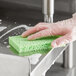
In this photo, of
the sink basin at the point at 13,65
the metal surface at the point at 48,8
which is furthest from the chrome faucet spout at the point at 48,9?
the sink basin at the point at 13,65

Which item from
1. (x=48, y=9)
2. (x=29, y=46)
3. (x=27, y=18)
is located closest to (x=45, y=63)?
(x=29, y=46)

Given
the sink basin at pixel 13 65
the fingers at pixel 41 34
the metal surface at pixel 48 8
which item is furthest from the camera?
the metal surface at pixel 48 8

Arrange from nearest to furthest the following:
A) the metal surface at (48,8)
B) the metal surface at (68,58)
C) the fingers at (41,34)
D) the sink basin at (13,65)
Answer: the sink basin at (13,65) < the fingers at (41,34) < the metal surface at (48,8) < the metal surface at (68,58)

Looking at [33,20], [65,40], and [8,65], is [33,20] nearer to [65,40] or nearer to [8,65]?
[65,40]

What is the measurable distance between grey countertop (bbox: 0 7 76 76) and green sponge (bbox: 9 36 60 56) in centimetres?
17

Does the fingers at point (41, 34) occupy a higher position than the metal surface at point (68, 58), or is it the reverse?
the fingers at point (41, 34)

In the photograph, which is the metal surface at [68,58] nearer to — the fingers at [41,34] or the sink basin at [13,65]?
the fingers at [41,34]

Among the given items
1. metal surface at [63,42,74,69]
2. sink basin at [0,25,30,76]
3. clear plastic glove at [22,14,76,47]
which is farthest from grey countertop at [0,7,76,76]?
sink basin at [0,25,30,76]

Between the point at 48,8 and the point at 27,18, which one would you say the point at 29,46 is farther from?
the point at 27,18

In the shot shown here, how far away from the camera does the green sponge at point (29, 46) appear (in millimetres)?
784

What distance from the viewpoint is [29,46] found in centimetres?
79

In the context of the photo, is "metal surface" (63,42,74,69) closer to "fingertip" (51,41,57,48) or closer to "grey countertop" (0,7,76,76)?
"grey countertop" (0,7,76,76)

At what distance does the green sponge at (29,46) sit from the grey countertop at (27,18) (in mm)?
171

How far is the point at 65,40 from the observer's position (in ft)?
2.73
